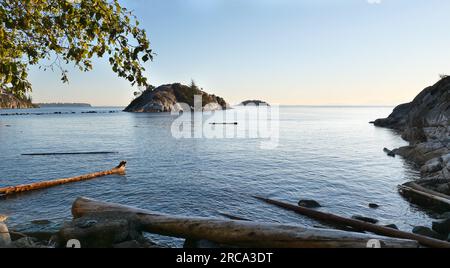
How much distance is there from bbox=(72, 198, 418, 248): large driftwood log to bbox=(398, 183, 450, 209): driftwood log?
549 inches

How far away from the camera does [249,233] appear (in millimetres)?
10648

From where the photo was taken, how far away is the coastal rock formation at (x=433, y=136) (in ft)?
99.3

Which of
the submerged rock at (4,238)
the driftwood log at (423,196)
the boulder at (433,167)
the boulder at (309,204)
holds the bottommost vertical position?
the boulder at (309,204)

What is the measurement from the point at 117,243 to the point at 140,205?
10.8 meters

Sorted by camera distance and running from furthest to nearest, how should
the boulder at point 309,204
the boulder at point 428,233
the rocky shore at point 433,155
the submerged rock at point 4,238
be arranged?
the boulder at point 309,204 < the rocky shore at point 433,155 < the boulder at point 428,233 < the submerged rock at point 4,238

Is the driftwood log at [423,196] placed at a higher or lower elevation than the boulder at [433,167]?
lower

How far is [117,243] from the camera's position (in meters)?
11.4

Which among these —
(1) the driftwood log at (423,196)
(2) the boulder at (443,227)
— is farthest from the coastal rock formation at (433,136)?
(2) the boulder at (443,227)

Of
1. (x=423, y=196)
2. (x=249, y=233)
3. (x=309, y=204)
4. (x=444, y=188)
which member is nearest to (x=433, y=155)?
(x=444, y=188)

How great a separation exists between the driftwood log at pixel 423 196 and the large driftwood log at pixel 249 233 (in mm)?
13948

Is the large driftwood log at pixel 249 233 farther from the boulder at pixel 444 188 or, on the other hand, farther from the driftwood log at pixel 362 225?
the boulder at pixel 444 188

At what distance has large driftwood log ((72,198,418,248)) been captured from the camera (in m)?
9.74
